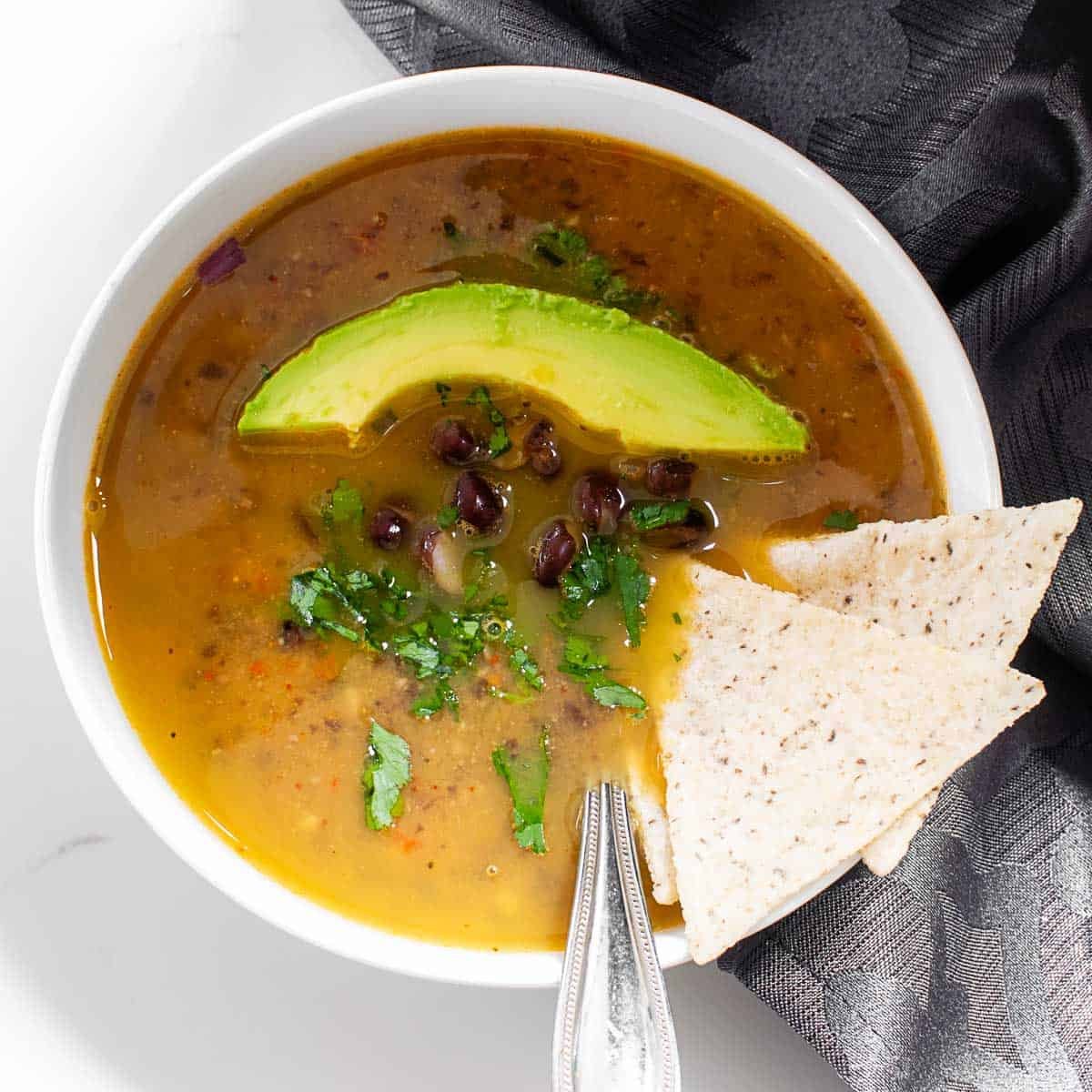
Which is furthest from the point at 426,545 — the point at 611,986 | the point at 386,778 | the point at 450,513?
the point at 611,986

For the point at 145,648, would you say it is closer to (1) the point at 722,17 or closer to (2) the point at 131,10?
(2) the point at 131,10

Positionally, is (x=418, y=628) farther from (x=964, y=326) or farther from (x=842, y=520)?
(x=964, y=326)

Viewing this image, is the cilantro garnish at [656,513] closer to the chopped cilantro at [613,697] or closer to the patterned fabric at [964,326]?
the chopped cilantro at [613,697]

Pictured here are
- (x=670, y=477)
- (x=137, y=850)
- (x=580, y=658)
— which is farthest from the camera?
(x=137, y=850)

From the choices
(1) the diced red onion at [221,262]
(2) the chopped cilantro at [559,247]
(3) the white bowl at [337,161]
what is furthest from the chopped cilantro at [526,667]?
(1) the diced red onion at [221,262]

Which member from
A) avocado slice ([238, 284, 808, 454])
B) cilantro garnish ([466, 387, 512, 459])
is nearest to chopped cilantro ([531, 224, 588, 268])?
avocado slice ([238, 284, 808, 454])

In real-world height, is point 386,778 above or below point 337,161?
below

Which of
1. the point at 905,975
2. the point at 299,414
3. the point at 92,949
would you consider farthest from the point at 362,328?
the point at 905,975
